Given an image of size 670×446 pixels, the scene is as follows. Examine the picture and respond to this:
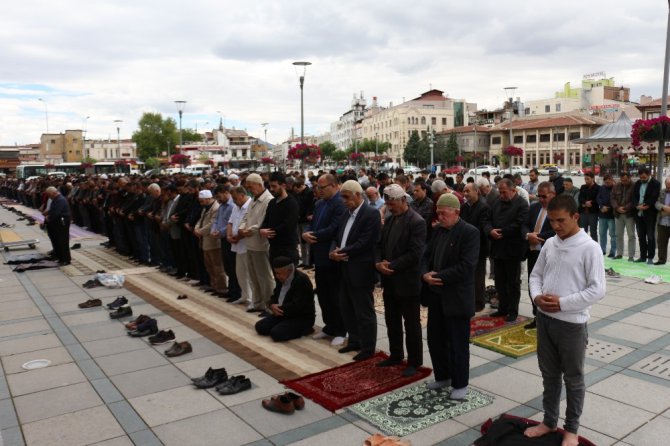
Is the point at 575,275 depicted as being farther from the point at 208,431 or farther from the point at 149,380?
the point at 149,380

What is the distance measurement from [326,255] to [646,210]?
7.38 meters

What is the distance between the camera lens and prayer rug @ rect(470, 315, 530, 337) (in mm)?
6746

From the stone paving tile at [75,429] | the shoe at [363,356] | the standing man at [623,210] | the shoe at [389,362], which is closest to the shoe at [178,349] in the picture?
the stone paving tile at [75,429]

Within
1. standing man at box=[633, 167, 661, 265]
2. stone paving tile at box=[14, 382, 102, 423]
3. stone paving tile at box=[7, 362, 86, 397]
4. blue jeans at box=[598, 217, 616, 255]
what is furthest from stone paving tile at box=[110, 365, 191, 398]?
blue jeans at box=[598, 217, 616, 255]

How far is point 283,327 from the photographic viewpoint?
6656 mm

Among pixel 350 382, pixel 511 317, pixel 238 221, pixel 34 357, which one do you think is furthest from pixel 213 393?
Result: pixel 511 317

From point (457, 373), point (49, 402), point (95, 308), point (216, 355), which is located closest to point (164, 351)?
point (216, 355)

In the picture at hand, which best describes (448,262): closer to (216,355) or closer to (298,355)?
(298,355)

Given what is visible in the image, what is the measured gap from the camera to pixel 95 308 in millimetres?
8539

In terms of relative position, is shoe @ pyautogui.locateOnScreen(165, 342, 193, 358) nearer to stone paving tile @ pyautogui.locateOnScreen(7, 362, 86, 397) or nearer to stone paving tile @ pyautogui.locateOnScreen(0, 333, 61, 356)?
stone paving tile @ pyautogui.locateOnScreen(7, 362, 86, 397)

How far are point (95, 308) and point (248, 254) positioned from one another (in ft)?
8.79

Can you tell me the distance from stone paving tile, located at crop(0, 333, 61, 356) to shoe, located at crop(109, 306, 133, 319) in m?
0.89

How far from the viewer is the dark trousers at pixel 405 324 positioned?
17.5 ft

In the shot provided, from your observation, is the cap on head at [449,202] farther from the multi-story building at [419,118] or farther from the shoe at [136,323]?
the multi-story building at [419,118]
